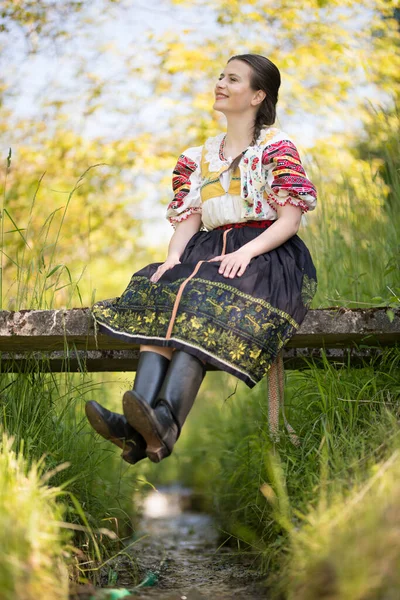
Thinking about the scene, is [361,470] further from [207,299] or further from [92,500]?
[92,500]

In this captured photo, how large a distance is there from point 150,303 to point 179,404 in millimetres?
397

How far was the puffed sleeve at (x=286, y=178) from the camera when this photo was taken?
2.45 meters

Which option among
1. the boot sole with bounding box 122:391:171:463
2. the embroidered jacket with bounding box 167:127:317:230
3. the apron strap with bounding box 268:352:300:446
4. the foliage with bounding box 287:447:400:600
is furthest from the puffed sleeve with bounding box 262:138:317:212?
the foliage with bounding box 287:447:400:600

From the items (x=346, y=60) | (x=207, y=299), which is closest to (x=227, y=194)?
(x=207, y=299)

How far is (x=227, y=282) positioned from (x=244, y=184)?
522 millimetres

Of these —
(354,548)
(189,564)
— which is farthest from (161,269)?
(354,548)

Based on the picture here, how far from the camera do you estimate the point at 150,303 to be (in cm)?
224

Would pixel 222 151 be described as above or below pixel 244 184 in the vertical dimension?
above

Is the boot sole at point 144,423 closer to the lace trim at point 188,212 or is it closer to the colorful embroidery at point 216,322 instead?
the colorful embroidery at point 216,322

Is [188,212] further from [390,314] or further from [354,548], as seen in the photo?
[354,548]

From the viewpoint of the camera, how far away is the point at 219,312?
213 centimetres

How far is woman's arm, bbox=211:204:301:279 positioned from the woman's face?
18.9 inches

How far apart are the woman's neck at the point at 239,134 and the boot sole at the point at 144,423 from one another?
1248mm

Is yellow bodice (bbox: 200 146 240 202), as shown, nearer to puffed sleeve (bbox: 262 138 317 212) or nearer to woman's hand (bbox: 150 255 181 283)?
puffed sleeve (bbox: 262 138 317 212)
